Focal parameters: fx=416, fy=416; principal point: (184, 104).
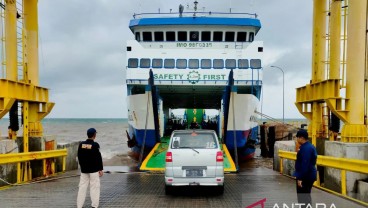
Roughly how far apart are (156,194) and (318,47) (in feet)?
25.7

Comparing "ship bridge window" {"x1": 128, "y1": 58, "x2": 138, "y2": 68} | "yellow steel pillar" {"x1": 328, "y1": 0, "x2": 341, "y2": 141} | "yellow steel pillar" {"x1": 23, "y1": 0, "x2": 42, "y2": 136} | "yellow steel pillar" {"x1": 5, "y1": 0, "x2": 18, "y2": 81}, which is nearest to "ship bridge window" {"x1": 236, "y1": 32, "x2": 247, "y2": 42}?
"ship bridge window" {"x1": 128, "y1": 58, "x2": 138, "y2": 68}

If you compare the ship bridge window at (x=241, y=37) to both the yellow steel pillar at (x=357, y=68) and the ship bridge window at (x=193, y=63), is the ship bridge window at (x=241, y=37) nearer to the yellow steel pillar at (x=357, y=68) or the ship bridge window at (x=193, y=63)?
the ship bridge window at (x=193, y=63)

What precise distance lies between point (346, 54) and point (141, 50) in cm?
1083

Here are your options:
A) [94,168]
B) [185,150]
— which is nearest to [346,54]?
[185,150]

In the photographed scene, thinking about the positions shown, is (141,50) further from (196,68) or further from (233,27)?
(233,27)

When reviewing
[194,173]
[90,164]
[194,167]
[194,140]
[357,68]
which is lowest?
[194,173]

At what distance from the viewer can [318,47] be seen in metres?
14.3

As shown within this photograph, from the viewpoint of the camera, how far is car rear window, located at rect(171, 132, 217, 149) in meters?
10.2

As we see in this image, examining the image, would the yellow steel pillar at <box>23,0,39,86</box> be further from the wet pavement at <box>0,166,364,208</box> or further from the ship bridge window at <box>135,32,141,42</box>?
the ship bridge window at <box>135,32,141,42</box>

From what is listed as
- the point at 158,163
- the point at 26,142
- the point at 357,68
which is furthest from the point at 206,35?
the point at 357,68

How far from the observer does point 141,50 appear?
2011 cm

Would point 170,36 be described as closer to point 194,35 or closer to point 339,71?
point 194,35

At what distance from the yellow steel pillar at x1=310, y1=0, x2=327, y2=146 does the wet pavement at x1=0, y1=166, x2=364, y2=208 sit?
2426mm

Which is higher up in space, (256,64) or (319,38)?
(319,38)
